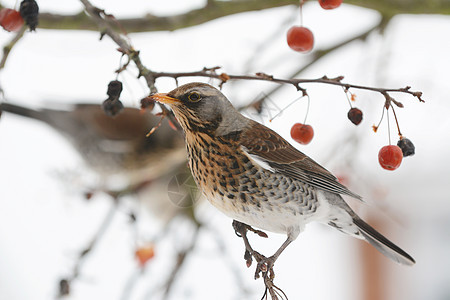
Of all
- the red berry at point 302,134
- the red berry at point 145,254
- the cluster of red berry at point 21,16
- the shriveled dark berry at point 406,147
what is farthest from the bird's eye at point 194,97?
the red berry at point 145,254

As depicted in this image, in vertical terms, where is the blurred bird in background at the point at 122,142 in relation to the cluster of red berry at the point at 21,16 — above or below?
above

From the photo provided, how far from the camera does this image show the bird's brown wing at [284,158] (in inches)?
56.9

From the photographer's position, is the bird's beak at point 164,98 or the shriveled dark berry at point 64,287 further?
the shriveled dark berry at point 64,287

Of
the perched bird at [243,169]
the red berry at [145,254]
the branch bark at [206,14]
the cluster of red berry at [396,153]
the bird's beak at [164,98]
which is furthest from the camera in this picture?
the red berry at [145,254]

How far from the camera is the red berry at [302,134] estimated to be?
139 centimetres

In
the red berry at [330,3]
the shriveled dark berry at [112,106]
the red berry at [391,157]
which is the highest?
the red berry at [330,3]

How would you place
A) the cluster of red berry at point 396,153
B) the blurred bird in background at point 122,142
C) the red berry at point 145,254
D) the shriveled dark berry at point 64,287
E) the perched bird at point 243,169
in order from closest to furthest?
1. the cluster of red berry at point 396,153
2. the perched bird at point 243,169
3. the shriveled dark berry at point 64,287
4. the red berry at point 145,254
5. the blurred bird in background at point 122,142

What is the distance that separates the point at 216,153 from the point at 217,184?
0.08 meters

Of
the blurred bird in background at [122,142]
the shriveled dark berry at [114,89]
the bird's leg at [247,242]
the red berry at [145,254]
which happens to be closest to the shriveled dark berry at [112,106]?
the shriveled dark berry at [114,89]

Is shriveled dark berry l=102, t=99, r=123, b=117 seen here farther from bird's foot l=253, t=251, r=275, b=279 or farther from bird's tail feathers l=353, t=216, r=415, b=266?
bird's tail feathers l=353, t=216, r=415, b=266

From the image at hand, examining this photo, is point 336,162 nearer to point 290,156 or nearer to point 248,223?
point 290,156

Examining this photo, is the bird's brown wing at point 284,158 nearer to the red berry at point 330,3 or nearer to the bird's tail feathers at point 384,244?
the bird's tail feathers at point 384,244

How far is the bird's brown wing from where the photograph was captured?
56.9 inches

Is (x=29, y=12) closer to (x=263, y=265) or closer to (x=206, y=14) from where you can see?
(x=263, y=265)
